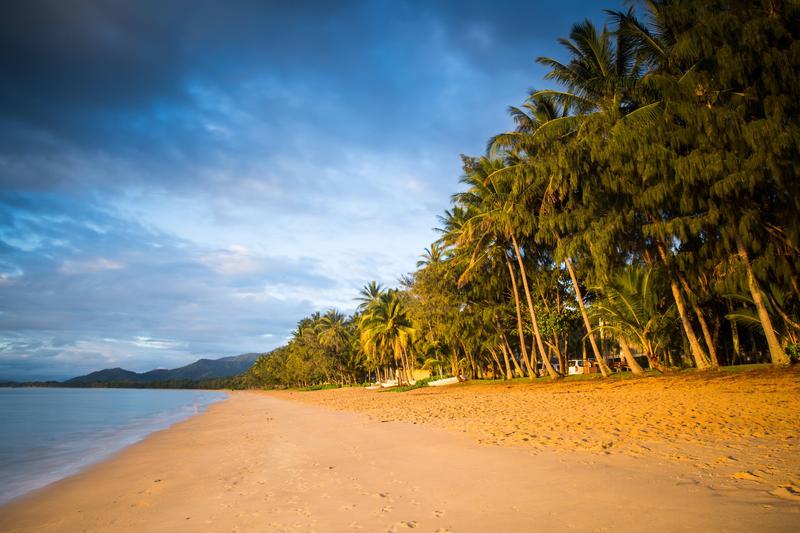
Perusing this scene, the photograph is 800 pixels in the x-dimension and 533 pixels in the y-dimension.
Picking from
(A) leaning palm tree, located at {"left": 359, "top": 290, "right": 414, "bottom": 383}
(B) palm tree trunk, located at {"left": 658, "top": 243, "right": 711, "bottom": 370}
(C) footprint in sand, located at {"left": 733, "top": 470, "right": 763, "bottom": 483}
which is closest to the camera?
(C) footprint in sand, located at {"left": 733, "top": 470, "right": 763, "bottom": 483}

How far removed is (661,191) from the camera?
13016mm

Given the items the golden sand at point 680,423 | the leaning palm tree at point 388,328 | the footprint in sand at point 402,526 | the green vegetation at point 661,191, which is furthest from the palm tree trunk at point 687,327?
the leaning palm tree at point 388,328

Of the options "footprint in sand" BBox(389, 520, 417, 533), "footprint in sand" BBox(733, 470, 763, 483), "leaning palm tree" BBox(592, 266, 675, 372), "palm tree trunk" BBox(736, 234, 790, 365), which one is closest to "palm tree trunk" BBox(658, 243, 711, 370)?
"leaning palm tree" BBox(592, 266, 675, 372)

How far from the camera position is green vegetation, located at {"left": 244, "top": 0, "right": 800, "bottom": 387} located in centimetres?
1113

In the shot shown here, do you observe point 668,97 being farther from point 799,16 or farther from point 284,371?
point 284,371

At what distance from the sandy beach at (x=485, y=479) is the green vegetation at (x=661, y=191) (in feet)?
16.7

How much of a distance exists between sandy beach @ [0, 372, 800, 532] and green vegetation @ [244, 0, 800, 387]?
16.7ft

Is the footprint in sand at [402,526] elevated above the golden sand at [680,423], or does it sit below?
below

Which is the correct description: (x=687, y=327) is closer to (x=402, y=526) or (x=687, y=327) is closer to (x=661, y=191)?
(x=661, y=191)

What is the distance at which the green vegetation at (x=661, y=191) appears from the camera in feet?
36.5

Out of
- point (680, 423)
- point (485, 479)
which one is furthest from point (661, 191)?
point (485, 479)

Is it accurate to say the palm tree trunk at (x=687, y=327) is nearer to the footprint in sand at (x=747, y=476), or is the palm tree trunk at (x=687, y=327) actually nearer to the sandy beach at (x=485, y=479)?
the sandy beach at (x=485, y=479)

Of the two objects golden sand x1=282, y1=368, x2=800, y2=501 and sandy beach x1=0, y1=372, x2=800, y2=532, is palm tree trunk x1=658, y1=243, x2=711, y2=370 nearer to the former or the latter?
golden sand x1=282, y1=368, x2=800, y2=501

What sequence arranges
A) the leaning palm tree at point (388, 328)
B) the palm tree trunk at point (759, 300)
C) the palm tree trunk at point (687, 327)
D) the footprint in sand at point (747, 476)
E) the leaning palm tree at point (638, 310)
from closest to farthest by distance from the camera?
the footprint in sand at point (747, 476) → the palm tree trunk at point (759, 300) → the palm tree trunk at point (687, 327) → the leaning palm tree at point (638, 310) → the leaning palm tree at point (388, 328)
